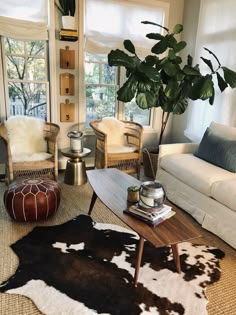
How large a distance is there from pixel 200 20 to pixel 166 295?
136 inches

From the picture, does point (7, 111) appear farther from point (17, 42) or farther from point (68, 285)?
point (68, 285)

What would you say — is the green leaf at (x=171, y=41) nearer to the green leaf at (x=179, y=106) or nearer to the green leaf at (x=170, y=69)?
the green leaf at (x=170, y=69)

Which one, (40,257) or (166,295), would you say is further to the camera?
(40,257)

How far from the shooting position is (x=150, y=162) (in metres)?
3.72

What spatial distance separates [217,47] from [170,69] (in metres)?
0.82

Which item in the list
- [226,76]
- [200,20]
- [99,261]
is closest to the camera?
[99,261]

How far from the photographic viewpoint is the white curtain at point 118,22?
3.61 m

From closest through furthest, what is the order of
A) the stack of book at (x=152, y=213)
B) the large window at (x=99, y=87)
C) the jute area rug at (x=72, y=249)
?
the jute area rug at (x=72, y=249)
the stack of book at (x=152, y=213)
the large window at (x=99, y=87)

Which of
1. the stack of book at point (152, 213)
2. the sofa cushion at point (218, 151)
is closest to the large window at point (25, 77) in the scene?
the sofa cushion at point (218, 151)

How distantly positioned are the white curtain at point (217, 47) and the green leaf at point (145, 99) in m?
0.90

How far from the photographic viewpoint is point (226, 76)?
2.91 metres

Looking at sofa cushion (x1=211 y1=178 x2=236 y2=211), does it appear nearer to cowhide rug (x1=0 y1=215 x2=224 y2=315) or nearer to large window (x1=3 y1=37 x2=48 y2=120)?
cowhide rug (x1=0 y1=215 x2=224 y2=315)

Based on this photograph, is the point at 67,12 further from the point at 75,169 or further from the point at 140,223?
the point at 140,223

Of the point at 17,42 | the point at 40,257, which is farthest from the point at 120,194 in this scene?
the point at 17,42
